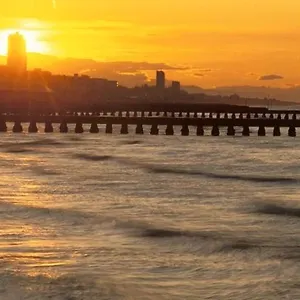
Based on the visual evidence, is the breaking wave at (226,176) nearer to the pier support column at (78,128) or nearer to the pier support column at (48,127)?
the pier support column at (78,128)

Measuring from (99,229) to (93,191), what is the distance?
29.5 ft

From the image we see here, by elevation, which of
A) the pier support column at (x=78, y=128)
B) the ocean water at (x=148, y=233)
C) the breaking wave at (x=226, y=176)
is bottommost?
the breaking wave at (x=226, y=176)

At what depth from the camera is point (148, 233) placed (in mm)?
19219

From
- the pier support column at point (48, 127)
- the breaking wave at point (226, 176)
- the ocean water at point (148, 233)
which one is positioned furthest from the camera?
the pier support column at point (48, 127)

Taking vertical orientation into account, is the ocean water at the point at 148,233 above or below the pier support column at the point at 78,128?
below

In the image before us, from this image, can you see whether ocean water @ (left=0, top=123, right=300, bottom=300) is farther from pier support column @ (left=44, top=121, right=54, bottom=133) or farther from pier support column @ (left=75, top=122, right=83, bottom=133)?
pier support column @ (left=44, top=121, right=54, bottom=133)

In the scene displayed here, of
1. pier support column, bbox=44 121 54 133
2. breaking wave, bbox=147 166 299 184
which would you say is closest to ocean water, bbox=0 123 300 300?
breaking wave, bbox=147 166 299 184

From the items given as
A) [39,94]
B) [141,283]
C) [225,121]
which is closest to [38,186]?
[141,283]

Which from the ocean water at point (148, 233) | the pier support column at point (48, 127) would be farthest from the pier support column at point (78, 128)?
the ocean water at point (148, 233)

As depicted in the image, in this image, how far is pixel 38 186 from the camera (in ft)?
99.8

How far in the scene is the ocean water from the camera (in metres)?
14.1

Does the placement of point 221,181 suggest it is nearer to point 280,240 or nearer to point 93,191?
point 93,191

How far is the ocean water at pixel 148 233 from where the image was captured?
46.1 feet

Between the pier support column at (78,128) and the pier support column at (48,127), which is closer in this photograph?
the pier support column at (78,128)
